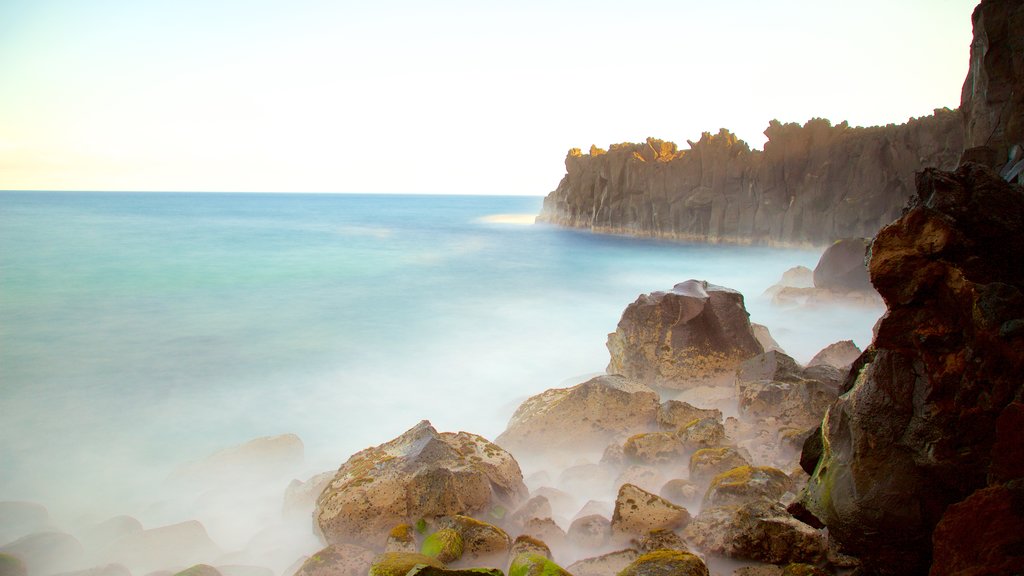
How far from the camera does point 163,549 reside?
5098mm

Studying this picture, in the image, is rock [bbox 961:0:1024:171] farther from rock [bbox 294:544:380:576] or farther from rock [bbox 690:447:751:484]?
rock [bbox 294:544:380:576]

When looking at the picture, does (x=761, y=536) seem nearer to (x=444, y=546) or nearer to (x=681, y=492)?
(x=681, y=492)

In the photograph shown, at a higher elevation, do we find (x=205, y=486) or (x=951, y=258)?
(x=951, y=258)

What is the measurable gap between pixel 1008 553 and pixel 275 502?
244 inches

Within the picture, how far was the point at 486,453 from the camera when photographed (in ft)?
18.1

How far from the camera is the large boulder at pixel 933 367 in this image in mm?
2674

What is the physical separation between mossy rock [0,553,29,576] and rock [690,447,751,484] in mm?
5580

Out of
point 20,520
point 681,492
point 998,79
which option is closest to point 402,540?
point 681,492

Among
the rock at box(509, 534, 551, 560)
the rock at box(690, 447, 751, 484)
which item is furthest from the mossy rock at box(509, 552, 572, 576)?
the rock at box(690, 447, 751, 484)

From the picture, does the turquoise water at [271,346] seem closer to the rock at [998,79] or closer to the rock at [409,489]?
the rock at [409,489]

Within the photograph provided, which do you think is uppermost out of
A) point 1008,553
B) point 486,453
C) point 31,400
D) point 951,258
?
point 951,258

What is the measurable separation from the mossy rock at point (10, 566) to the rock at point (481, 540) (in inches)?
138

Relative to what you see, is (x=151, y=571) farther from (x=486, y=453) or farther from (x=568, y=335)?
(x=568, y=335)

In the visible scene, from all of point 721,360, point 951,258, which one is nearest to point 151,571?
point 951,258
